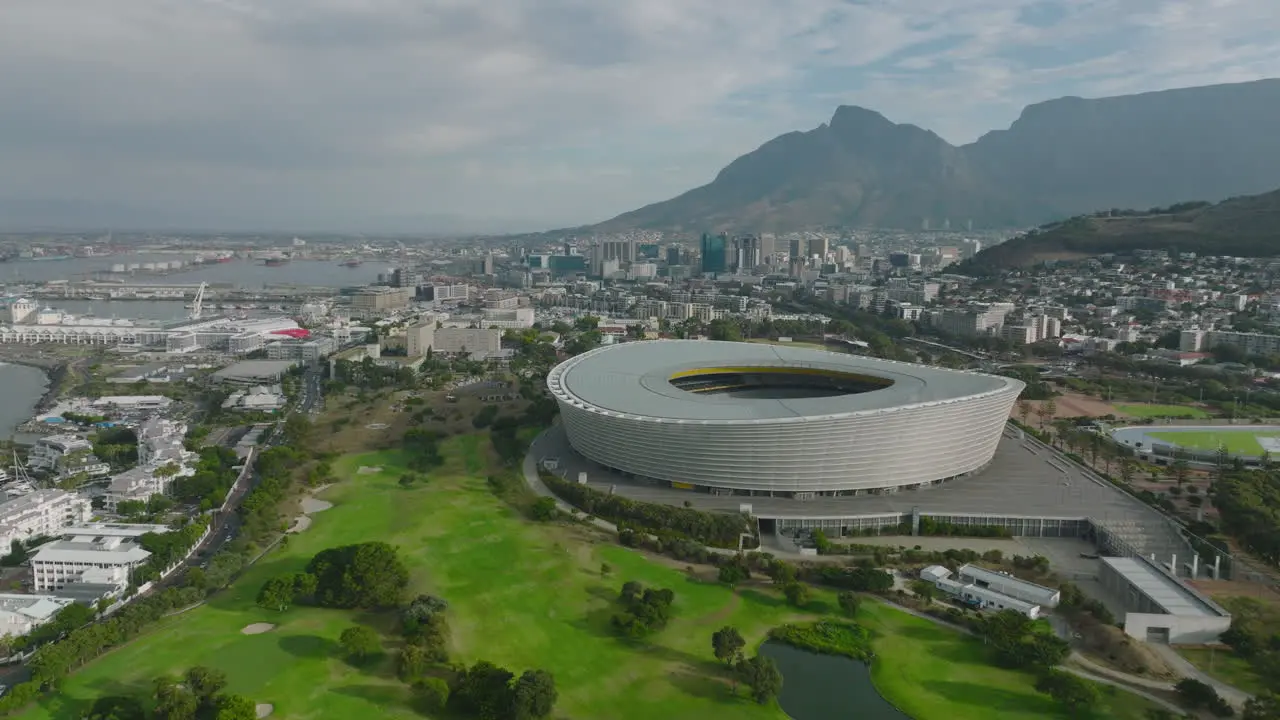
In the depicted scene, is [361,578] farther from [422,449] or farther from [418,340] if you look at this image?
[418,340]

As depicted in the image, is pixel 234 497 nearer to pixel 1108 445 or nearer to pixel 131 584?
pixel 131 584

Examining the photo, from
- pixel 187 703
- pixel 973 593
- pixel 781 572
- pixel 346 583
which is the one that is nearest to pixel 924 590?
pixel 973 593

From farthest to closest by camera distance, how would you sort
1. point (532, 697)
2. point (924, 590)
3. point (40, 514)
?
point (40, 514), point (924, 590), point (532, 697)

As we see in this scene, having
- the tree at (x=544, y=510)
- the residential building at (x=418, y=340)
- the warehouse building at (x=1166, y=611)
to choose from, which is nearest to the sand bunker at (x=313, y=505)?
the tree at (x=544, y=510)

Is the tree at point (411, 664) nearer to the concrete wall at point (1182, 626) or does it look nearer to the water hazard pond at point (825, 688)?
the water hazard pond at point (825, 688)

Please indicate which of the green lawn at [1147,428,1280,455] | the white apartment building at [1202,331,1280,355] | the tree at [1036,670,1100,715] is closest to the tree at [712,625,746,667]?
the tree at [1036,670,1100,715]

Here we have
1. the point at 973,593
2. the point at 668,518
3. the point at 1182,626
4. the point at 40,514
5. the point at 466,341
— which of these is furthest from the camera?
the point at 466,341
